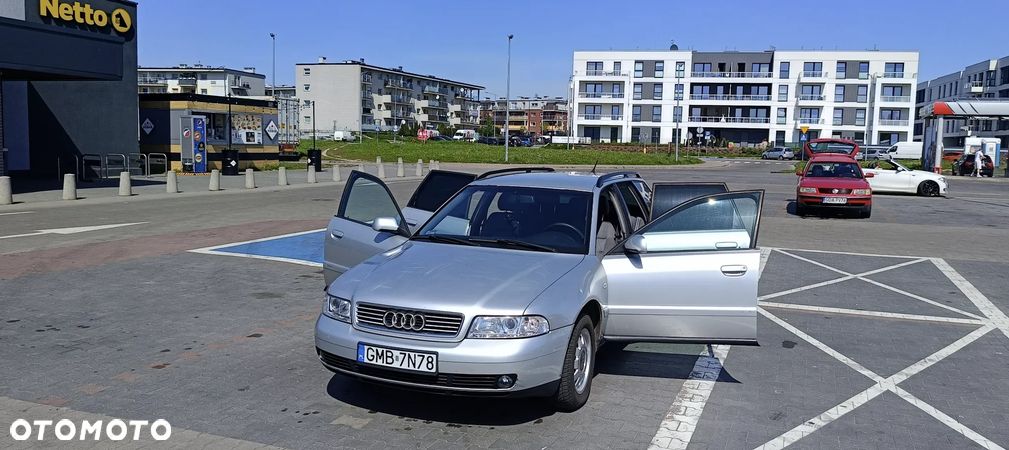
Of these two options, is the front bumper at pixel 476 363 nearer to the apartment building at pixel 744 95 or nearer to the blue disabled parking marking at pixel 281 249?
the blue disabled parking marking at pixel 281 249

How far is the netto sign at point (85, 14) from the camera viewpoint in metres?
26.3

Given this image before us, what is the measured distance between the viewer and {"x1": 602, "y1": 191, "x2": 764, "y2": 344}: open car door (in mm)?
5543

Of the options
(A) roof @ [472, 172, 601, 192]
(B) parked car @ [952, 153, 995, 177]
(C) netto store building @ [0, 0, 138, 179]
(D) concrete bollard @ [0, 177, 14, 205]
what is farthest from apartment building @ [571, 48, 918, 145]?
(A) roof @ [472, 172, 601, 192]

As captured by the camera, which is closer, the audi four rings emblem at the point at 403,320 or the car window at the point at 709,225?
the audi four rings emblem at the point at 403,320

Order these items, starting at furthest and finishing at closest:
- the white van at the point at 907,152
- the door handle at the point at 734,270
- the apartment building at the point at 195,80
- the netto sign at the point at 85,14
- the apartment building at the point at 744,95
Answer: the apartment building at the point at 195,80, the apartment building at the point at 744,95, the white van at the point at 907,152, the netto sign at the point at 85,14, the door handle at the point at 734,270

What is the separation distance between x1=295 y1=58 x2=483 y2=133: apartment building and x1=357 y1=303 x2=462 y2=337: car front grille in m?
108

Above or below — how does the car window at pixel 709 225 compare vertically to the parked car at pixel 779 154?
below

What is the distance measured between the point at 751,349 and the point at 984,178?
133 ft

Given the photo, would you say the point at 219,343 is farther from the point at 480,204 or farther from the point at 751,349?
the point at 751,349

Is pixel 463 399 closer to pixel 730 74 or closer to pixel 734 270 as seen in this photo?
pixel 734 270

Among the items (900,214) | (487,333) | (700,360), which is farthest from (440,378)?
(900,214)

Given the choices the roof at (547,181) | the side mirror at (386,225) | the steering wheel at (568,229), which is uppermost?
the roof at (547,181)

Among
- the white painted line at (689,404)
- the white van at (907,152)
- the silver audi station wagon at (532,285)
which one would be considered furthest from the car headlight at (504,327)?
the white van at (907,152)

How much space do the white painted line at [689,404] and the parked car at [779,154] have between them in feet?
237
